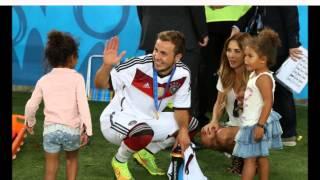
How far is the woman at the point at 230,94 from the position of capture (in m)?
3.25

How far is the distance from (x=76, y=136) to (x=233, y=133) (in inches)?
39.8

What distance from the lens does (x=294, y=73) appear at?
158 inches

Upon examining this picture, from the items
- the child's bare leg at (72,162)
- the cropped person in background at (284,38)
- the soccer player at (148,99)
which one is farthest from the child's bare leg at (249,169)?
the cropped person in background at (284,38)

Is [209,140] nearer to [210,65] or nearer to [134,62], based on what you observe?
[134,62]

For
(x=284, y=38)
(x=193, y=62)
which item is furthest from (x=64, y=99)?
(x=284, y=38)

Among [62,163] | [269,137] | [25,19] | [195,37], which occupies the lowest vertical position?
[62,163]

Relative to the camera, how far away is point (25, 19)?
246 inches

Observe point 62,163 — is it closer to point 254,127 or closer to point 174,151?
point 174,151

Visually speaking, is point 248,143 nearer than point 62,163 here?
Yes

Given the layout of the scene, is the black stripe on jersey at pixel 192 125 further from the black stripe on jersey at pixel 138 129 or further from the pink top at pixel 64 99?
the pink top at pixel 64 99

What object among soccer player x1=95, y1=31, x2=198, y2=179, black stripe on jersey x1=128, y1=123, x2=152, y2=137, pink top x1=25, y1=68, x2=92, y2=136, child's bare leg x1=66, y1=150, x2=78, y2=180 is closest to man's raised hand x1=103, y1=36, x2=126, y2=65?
soccer player x1=95, y1=31, x2=198, y2=179

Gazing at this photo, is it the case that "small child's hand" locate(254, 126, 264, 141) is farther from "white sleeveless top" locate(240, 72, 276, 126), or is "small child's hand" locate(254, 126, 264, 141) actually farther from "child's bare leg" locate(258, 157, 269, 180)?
"child's bare leg" locate(258, 157, 269, 180)

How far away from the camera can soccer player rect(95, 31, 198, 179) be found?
3.19 m
